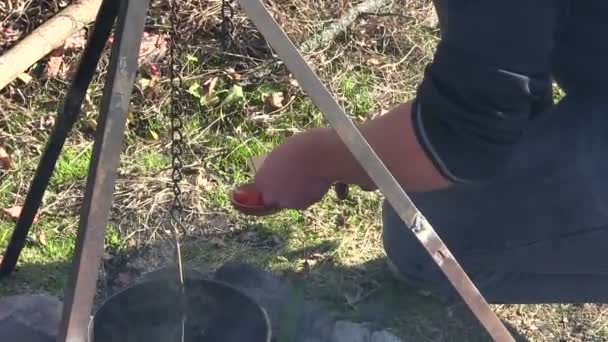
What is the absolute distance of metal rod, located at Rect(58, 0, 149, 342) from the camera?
1.55m

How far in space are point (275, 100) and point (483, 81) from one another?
1.77 m

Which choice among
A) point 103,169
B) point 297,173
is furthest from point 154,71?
point 103,169

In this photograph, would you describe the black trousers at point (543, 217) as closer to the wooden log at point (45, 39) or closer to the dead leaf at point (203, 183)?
the dead leaf at point (203, 183)

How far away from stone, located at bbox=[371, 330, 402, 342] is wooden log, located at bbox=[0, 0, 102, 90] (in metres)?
1.47

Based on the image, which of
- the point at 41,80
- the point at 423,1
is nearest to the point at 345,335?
the point at 41,80

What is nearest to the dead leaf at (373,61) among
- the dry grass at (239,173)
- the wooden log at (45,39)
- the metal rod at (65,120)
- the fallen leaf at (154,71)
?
the dry grass at (239,173)

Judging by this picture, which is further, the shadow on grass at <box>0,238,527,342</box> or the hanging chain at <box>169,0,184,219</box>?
the shadow on grass at <box>0,238,527,342</box>

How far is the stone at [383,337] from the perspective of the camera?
2.42m

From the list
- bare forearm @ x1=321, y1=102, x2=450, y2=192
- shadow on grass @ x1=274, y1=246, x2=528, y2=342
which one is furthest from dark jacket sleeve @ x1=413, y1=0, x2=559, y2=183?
shadow on grass @ x1=274, y1=246, x2=528, y2=342

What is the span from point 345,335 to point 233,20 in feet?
5.11

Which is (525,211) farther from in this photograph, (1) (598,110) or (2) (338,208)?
(2) (338,208)

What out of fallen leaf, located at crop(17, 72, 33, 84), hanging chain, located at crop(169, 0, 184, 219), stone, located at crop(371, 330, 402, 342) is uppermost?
hanging chain, located at crop(169, 0, 184, 219)

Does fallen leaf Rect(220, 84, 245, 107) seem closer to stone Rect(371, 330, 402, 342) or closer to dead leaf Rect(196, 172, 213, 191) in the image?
dead leaf Rect(196, 172, 213, 191)

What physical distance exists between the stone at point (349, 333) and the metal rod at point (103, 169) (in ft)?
3.06
